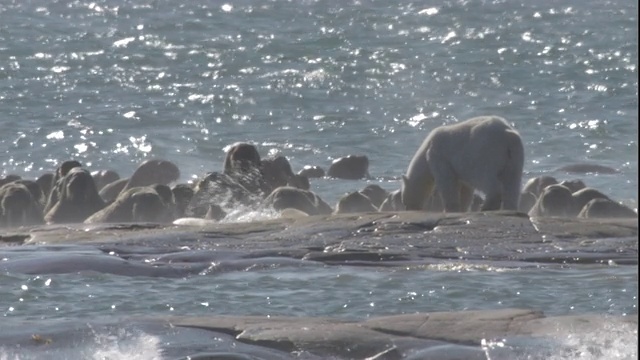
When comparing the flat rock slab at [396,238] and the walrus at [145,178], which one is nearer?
the flat rock slab at [396,238]

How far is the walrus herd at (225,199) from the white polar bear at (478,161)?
3.40 feet

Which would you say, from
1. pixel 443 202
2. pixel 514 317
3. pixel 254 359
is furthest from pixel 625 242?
pixel 254 359

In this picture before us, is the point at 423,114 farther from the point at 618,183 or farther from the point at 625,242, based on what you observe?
the point at 625,242

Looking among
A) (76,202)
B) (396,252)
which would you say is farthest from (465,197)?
(76,202)

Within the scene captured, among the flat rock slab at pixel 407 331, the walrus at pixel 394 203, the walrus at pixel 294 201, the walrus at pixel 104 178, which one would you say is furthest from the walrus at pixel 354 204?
the flat rock slab at pixel 407 331

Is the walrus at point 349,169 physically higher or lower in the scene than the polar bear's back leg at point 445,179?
lower

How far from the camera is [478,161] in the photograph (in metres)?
15.6

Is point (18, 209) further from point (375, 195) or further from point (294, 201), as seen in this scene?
point (375, 195)

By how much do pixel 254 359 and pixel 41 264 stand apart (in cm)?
471

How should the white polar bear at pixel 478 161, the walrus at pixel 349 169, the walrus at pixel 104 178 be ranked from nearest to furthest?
the white polar bear at pixel 478 161
the walrus at pixel 104 178
the walrus at pixel 349 169

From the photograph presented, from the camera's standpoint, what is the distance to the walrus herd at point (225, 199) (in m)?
17.2

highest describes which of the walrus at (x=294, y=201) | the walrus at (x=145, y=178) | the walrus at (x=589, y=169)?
the walrus at (x=294, y=201)

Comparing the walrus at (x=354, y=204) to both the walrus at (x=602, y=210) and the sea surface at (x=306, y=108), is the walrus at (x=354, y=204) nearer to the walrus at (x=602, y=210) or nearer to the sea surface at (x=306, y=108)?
the walrus at (x=602, y=210)

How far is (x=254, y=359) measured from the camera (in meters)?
8.49
